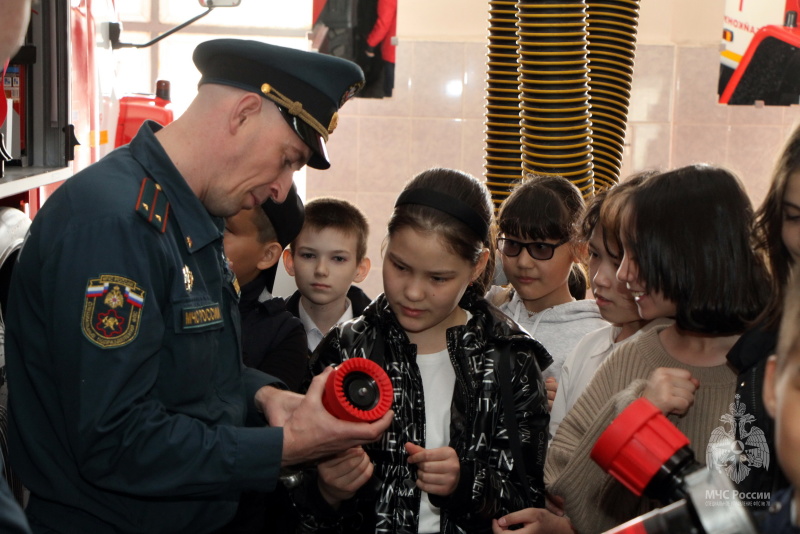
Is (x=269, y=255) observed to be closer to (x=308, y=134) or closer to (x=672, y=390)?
(x=308, y=134)

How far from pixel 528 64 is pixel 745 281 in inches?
63.0

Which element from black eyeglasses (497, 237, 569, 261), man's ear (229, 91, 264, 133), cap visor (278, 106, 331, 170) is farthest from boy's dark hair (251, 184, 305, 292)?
man's ear (229, 91, 264, 133)

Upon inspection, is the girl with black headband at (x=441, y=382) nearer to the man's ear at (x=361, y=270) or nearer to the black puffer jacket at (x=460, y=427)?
the black puffer jacket at (x=460, y=427)

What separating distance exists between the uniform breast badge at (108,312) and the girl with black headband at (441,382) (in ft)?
2.31

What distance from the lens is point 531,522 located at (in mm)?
2154

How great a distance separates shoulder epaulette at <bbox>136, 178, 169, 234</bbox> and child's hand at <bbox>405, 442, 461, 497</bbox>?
763 millimetres

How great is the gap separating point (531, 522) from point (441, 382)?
408 mm

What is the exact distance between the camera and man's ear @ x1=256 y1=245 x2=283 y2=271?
2820mm

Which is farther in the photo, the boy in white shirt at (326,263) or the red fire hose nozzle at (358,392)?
the boy in white shirt at (326,263)

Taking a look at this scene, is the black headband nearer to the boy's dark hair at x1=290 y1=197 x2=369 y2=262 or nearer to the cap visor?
the cap visor

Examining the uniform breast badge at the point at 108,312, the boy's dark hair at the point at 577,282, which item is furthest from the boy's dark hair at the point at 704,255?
the boy's dark hair at the point at 577,282

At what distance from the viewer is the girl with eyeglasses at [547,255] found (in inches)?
115

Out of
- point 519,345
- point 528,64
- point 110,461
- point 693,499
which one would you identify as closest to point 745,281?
point 519,345

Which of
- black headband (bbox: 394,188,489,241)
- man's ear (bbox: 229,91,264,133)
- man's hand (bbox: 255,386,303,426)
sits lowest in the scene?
man's hand (bbox: 255,386,303,426)
